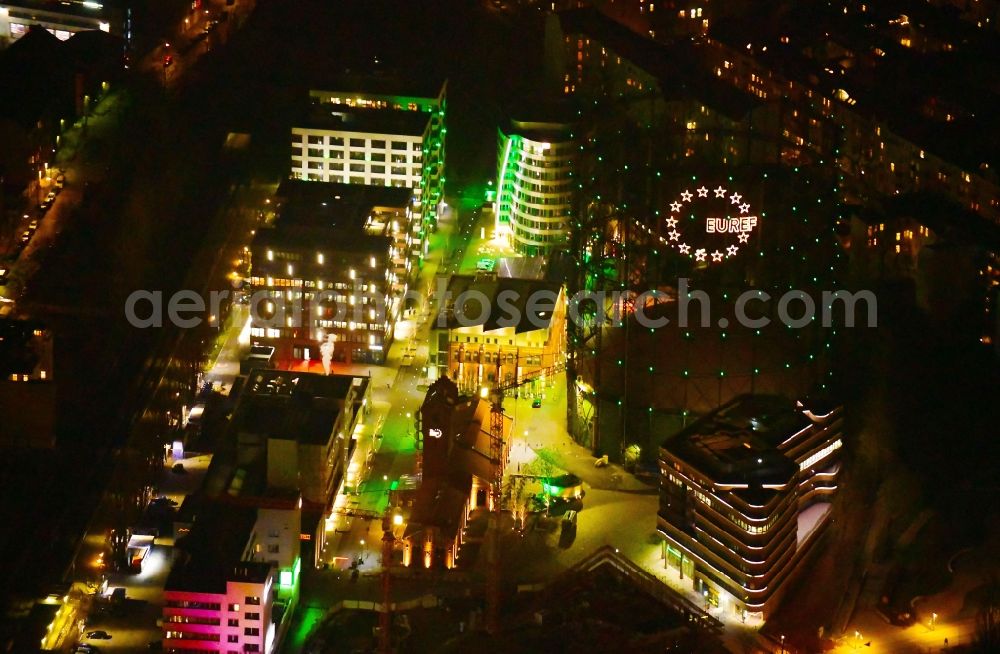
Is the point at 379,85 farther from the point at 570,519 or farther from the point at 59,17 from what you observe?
the point at 570,519

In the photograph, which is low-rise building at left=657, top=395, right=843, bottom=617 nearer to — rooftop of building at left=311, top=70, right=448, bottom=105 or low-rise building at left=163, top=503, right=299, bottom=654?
low-rise building at left=163, top=503, right=299, bottom=654

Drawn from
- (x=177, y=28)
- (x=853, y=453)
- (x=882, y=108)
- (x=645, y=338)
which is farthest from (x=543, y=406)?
(x=177, y=28)

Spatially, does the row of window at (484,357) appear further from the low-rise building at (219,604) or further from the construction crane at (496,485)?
the low-rise building at (219,604)

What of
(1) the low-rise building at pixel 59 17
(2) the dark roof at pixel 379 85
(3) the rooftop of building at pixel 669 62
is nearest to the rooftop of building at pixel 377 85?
(2) the dark roof at pixel 379 85

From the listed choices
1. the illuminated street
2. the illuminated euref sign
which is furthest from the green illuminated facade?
the illuminated euref sign

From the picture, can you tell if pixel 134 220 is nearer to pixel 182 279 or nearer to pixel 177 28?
pixel 182 279
